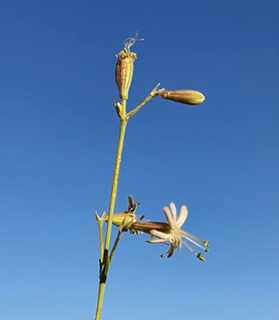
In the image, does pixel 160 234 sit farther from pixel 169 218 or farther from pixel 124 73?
pixel 124 73

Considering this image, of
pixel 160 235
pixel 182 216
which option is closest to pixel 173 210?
pixel 182 216

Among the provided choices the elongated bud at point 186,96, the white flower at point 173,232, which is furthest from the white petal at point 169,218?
the elongated bud at point 186,96

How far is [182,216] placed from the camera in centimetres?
223

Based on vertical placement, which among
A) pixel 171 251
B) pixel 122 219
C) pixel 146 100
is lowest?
pixel 171 251

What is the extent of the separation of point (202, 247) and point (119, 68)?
1.08 m

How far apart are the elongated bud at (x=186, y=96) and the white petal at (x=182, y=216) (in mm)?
632

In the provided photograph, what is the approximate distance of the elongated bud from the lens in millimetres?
2441

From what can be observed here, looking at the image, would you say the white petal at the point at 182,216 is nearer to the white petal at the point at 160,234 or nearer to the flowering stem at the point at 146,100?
the white petal at the point at 160,234

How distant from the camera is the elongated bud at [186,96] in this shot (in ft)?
8.01

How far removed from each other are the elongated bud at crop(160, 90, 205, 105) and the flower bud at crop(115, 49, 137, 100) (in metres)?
0.22

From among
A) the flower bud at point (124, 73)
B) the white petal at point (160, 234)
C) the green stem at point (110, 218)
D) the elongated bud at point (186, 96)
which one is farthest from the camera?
the elongated bud at point (186, 96)

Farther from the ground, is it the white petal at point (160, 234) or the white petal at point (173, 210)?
the white petal at point (173, 210)

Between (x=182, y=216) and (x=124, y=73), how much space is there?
2.75 feet

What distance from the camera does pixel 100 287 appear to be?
1912 mm
